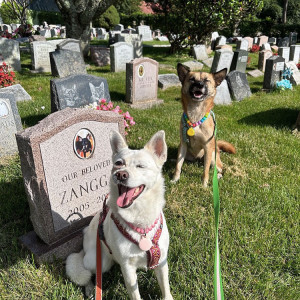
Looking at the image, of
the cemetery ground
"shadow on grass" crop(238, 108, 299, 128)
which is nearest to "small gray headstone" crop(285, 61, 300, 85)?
"shadow on grass" crop(238, 108, 299, 128)

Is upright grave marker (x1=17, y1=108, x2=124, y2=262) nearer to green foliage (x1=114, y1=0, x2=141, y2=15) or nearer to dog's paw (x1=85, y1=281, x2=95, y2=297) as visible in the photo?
dog's paw (x1=85, y1=281, x2=95, y2=297)

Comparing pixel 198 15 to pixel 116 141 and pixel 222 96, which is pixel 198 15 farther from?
pixel 116 141

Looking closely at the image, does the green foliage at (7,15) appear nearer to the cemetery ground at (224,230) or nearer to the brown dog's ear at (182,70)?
the cemetery ground at (224,230)

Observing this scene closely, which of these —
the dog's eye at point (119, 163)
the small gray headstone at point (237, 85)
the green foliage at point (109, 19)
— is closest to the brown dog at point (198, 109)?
the dog's eye at point (119, 163)

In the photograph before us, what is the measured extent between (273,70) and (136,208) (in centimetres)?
956

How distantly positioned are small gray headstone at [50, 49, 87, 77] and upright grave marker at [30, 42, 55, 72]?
8.84 feet

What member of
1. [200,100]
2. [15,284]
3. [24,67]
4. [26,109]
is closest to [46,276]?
[15,284]

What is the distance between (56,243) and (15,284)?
19.3 inches

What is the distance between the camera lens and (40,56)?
38.5 ft

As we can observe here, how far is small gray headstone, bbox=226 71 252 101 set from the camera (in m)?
8.66

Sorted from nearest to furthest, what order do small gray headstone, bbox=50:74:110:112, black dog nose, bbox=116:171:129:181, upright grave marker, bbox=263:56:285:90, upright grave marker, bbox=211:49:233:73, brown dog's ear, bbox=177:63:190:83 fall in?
black dog nose, bbox=116:171:129:181
brown dog's ear, bbox=177:63:190:83
small gray headstone, bbox=50:74:110:112
upright grave marker, bbox=263:56:285:90
upright grave marker, bbox=211:49:233:73

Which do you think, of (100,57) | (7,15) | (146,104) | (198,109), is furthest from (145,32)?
(198,109)

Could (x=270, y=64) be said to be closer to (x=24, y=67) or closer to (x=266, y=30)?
(x=24, y=67)

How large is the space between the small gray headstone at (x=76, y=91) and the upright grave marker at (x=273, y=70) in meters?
6.50
